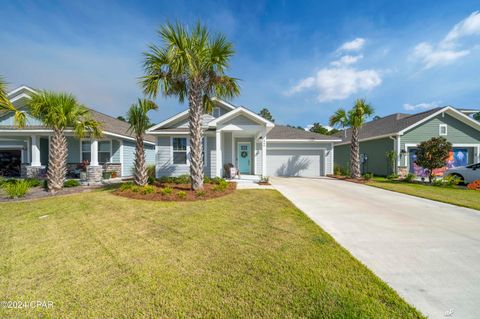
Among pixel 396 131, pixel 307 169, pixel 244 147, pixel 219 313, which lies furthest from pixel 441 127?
pixel 219 313

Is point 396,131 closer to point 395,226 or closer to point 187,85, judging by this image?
point 395,226

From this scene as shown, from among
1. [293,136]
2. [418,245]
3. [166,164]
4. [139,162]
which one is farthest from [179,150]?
[418,245]

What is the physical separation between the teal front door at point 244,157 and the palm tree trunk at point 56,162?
33.3 feet

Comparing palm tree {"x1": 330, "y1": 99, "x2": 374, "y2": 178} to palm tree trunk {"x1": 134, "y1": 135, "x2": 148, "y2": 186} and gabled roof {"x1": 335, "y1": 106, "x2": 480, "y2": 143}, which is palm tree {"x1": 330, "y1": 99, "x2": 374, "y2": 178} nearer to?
gabled roof {"x1": 335, "y1": 106, "x2": 480, "y2": 143}

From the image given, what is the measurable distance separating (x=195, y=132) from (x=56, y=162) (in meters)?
7.11

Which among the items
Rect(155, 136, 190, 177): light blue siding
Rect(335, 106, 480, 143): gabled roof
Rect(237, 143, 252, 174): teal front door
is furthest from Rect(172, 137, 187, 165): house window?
Rect(335, 106, 480, 143): gabled roof

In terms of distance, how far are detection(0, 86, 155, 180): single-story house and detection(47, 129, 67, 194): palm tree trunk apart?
2.43 metres

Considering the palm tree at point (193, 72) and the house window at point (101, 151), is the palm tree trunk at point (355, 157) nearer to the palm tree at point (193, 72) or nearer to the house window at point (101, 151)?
the palm tree at point (193, 72)

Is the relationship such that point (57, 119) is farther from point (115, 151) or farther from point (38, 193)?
point (115, 151)

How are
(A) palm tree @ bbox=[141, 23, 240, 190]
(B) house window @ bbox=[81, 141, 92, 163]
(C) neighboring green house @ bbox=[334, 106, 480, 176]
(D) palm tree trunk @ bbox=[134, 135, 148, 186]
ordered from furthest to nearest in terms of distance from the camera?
(C) neighboring green house @ bbox=[334, 106, 480, 176]
(B) house window @ bbox=[81, 141, 92, 163]
(D) palm tree trunk @ bbox=[134, 135, 148, 186]
(A) palm tree @ bbox=[141, 23, 240, 190]

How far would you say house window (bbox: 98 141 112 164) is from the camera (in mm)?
14174

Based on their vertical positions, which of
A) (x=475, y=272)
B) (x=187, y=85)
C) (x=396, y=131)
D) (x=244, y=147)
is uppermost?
(x=187, y=85)

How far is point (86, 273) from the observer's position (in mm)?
2820

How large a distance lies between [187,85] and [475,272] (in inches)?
387
